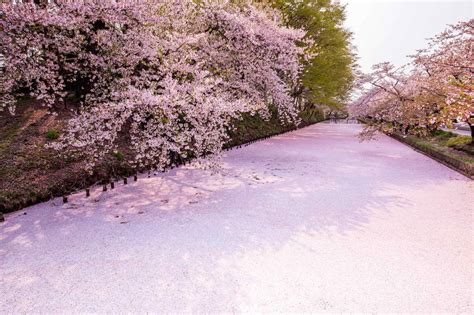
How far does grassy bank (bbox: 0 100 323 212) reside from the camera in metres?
7.63

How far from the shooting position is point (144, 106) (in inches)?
293

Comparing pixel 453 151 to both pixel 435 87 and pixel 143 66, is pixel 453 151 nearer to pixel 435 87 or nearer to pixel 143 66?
pixel 435 87

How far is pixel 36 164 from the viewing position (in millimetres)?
8695

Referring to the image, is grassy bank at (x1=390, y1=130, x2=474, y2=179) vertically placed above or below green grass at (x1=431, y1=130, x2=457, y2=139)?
below

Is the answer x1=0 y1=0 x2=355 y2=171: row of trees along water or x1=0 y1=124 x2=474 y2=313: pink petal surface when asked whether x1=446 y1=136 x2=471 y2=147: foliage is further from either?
x1=0 y1=0 x2=355 y2=171: row of trees along water

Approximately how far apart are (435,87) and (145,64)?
1094cm

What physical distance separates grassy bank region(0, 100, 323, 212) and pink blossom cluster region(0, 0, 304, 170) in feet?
1.71

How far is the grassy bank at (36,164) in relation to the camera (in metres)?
7.63

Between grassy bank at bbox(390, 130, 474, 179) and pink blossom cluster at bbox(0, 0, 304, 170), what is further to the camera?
grassy bank at bbox(390, 130, 474, 179)

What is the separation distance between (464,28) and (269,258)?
29.2ft

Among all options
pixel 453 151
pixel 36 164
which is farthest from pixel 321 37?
pixel 36 164

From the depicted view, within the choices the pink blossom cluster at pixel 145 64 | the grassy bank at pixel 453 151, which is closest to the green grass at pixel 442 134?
the grassy bank at pixel 453 151

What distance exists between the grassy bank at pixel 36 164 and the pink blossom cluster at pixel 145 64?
52cm

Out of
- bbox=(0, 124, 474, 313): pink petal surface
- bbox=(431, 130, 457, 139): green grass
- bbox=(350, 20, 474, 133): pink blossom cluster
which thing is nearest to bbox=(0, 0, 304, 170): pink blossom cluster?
bbox=(0, 124, 474, 313): pink petal surface
